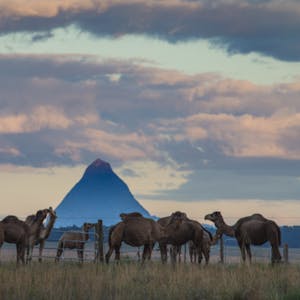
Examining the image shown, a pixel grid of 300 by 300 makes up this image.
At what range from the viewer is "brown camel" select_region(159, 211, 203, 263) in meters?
31.6

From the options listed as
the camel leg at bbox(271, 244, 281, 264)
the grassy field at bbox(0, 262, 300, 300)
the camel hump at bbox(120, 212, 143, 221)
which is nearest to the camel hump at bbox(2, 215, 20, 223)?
the camel hump at bbox(120, 212, 143, 221)

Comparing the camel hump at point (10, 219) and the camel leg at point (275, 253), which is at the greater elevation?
the camel hump at point (10, 219)

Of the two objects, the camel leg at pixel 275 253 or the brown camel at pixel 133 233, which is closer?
the brown camel at pixel 133 233

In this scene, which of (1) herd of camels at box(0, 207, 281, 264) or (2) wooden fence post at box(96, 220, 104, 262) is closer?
(1) herd of camels at box(0, 207, 281, 264)

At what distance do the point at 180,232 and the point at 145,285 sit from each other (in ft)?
38.6

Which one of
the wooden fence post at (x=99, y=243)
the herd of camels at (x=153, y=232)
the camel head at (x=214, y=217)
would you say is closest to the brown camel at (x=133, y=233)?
the herd of camels at (x=153, y=232)

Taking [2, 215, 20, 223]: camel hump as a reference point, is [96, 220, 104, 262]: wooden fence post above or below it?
below

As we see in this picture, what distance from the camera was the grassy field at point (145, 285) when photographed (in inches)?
713

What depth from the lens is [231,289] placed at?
19109mm

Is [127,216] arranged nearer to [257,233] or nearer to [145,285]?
[257,233]

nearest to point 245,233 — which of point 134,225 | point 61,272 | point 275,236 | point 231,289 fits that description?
point 275,236

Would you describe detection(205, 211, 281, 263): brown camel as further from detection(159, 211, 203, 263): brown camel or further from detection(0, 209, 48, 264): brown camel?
detection(0, 209, 48, 264): brown camel

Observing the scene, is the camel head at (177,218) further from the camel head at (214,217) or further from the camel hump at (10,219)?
the camel hump at (10,219)

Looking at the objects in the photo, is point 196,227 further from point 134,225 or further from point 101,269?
point 101,269
